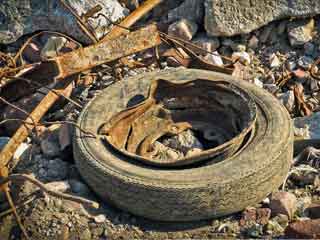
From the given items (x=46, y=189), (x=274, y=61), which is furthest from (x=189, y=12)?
(x=46, y=189)

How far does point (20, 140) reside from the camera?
5.50 meters

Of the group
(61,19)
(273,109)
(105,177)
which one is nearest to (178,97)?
(273,109)

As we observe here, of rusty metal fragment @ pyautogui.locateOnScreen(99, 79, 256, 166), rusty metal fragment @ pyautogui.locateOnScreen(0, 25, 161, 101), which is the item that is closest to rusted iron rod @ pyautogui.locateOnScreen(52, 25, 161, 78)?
rusty metal fragment @ pyautogui.locateOnScreen(0, 25, 161, 101)

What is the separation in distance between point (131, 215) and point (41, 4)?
9.48ft

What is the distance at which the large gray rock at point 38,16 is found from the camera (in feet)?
22.9

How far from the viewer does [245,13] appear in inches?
267

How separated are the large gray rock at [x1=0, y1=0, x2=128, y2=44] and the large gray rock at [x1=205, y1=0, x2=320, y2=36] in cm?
100

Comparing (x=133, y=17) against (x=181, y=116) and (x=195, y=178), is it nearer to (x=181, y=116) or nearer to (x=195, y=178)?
(x=181, y=116)

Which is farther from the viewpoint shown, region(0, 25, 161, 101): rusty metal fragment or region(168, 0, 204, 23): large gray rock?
region(168, 0, 204, 23): large gray rock

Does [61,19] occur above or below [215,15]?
above

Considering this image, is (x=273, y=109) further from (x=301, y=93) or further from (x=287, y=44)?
(x=287, y=44)

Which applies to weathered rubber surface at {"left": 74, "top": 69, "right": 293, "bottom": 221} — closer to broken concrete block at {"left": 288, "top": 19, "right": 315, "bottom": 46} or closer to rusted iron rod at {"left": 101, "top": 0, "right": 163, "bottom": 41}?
rusted iron rod at {"left": 101, "top": 0, "right": 163, "bottom": 41}

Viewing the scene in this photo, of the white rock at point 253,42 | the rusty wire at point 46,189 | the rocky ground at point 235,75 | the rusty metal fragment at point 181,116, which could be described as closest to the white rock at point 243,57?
the rocky ground at point 235,75

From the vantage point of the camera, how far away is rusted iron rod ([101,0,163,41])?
21.6 ft
